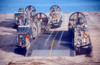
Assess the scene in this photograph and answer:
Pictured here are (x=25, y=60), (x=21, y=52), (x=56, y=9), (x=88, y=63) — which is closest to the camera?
(x=88, y=63)

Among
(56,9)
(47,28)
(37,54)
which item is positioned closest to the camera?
(37,54)

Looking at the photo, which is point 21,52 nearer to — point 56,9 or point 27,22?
point 27,22

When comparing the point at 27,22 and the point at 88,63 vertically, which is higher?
the point at 27,22

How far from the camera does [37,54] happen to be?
24.6m

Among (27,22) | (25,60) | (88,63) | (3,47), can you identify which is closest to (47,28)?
(27,22)

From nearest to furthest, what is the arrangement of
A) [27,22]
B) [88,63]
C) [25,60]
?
[88,63], [25,60], [27,22]

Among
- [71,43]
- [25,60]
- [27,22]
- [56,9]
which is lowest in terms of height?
[25,60]

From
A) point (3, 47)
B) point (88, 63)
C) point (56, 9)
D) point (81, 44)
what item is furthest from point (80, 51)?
point (56, 9)

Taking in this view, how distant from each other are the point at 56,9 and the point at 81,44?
28570 millimetres

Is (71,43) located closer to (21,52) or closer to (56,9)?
(21,52)

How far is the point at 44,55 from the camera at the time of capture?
24234 mm

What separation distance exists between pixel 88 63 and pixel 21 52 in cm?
1187

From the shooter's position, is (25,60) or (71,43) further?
(71,43)

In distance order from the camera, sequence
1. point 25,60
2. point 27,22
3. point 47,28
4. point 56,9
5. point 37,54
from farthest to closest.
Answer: point 56,9
point 47,28
point 27,22
point 37,54
point 25,60
